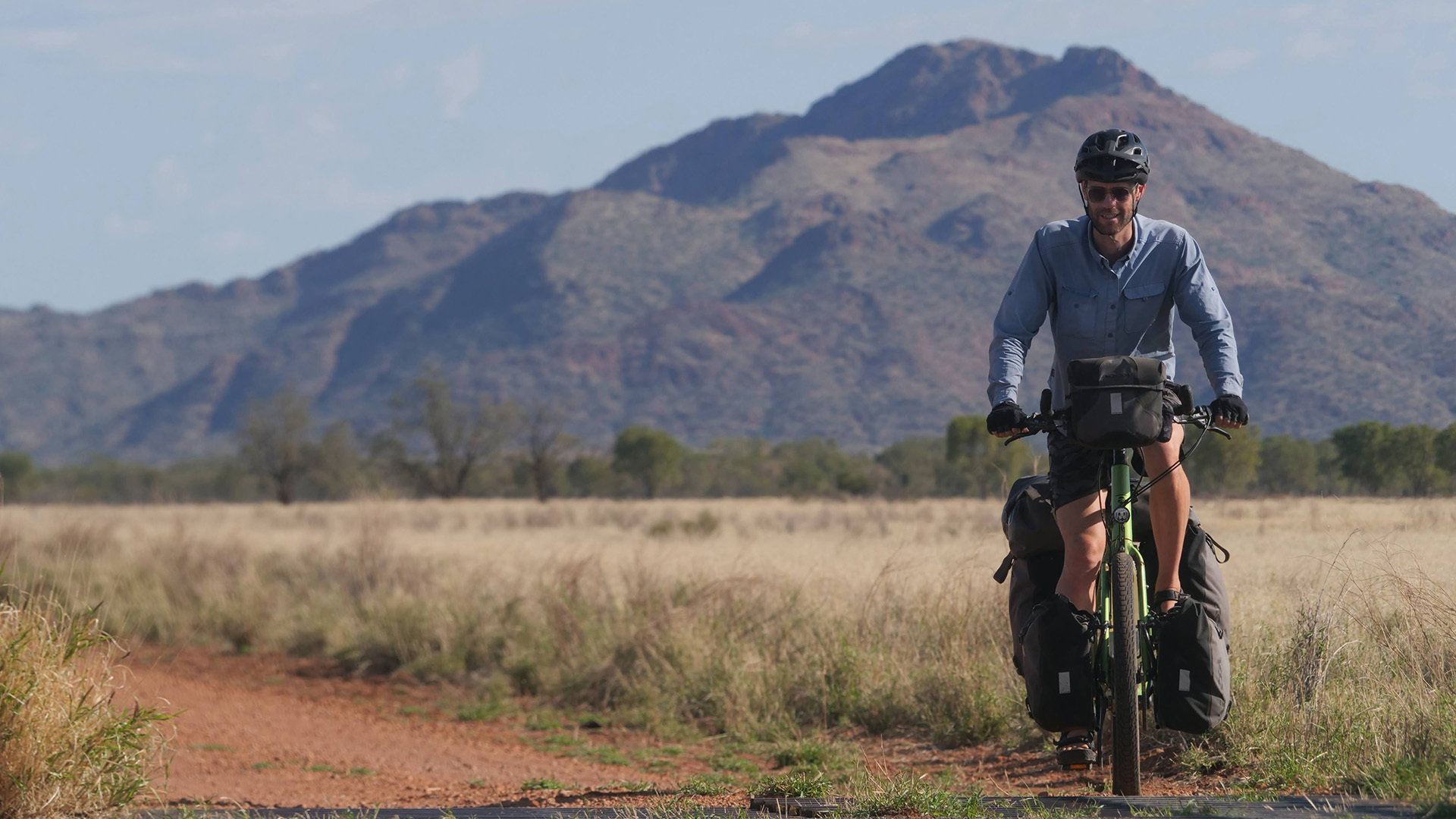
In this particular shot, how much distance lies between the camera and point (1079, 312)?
5160 mm

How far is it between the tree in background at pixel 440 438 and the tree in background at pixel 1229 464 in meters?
47.9

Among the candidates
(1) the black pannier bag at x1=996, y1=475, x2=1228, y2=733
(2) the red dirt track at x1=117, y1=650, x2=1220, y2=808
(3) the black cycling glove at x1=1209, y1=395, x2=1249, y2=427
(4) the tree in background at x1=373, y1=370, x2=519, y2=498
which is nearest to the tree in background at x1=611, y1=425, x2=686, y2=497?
(4) the tree in background at x1=373, y1=370, x2=519, y2=498

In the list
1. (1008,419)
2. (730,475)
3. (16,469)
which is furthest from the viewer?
(16,469)

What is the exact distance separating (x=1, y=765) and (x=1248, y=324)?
16101mm

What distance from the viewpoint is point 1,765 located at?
205 inches

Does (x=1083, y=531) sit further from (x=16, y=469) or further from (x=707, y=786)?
(x=16, y=469)

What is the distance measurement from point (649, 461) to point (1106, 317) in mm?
57523

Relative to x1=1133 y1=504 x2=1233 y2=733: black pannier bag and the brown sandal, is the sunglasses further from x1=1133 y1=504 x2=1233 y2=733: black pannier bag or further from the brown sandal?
the brown sandal

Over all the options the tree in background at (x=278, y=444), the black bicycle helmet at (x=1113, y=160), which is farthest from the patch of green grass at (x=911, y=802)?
the tree in background at (x=278, y=444)

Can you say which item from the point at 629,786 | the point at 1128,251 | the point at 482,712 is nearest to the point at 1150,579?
the point at 1128,251

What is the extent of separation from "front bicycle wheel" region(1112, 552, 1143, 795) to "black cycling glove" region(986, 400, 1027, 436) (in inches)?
22.8

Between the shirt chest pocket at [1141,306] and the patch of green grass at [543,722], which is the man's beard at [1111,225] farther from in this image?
the patch of green grass at [543,722]

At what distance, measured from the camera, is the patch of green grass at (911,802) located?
472 cm

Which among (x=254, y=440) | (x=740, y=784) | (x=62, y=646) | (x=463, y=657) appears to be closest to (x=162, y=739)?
(x=62, y=646)
